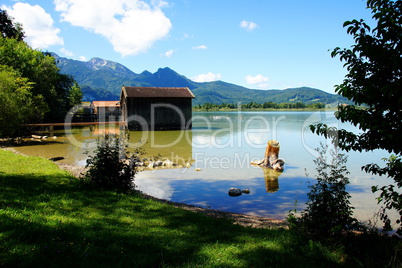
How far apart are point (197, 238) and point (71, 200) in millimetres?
3007

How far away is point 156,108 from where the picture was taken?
3581 centimetres

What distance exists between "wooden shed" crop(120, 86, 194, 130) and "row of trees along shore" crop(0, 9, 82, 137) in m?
9.38

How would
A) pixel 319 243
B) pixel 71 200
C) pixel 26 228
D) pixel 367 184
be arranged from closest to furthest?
pixel 26 228, pixel 319 243, pixel 71 200, pixel 367 184

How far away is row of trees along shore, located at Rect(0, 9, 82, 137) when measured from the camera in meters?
20.8

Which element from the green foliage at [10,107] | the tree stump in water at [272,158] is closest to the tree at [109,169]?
the tree stump in water at [272,158]

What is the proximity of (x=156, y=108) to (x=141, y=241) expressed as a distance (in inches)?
1279

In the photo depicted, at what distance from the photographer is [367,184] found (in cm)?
1105

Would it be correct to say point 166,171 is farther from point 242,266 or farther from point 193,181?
point 242,266

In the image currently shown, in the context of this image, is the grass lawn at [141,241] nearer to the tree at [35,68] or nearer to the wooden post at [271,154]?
the wooden post at [271,154]

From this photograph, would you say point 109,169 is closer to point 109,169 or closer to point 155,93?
point 109,169

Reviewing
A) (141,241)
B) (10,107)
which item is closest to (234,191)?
(141,241)

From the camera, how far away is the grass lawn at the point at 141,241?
346cm

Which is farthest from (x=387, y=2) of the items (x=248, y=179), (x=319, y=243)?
(x=248, y=179)

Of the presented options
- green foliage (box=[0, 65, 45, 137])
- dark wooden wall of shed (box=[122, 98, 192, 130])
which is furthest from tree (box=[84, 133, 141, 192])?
dark wooden wall of shed (box=[122, 98, 192, 130])
